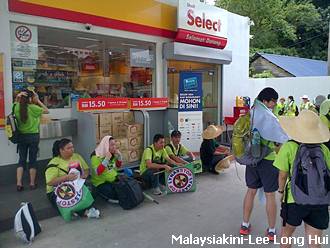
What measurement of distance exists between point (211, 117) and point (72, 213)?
18.3ft

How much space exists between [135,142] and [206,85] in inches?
149

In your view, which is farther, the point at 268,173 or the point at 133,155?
the point at 133,155

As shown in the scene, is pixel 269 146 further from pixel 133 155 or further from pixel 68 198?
pixel 133 155

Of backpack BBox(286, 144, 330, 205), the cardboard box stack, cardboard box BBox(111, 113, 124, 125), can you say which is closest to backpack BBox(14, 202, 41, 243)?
the cardboard box stack

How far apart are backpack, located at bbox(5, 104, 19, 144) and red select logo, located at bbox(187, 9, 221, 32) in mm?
4317

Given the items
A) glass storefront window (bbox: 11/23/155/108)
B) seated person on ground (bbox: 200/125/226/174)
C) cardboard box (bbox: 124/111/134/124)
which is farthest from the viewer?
seated person on ground (bbox: 200/125/226/174)

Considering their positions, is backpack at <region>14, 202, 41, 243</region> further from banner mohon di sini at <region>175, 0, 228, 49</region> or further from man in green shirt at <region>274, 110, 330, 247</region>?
banner mohon di sini at <region>175, 0, 228, 49</region>

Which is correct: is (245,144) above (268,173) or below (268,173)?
above

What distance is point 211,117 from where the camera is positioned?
8.96 m

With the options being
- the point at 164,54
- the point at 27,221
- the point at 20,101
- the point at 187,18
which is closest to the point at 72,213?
the point at 27,221

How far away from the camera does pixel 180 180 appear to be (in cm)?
512

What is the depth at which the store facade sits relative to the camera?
5055mm

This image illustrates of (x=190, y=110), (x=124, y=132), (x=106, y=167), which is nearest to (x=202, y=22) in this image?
(x=190, y=110)

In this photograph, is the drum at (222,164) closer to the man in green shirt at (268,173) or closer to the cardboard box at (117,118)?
the cardboard box at (117,118)
